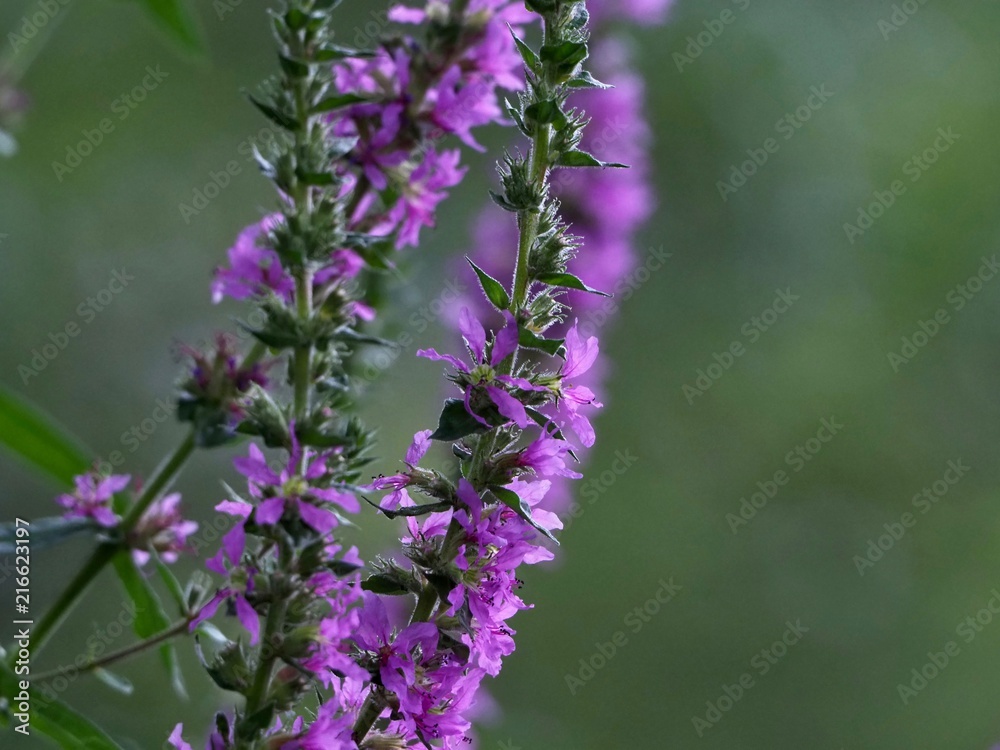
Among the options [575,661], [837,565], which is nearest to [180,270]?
[575,661]

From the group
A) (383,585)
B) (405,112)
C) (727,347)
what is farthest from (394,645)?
(727,347)

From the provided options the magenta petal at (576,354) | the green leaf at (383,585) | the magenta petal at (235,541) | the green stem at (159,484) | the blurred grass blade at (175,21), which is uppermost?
the magenta petal at (576,354)

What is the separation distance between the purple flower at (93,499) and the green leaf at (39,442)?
3 cm

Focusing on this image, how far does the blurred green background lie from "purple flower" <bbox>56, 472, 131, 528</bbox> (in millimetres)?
3406

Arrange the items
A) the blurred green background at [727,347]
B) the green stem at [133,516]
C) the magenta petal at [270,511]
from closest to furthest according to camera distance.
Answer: the magenta petal at [270,511], the green stem at [133,516], the blurred green background at [727,347]

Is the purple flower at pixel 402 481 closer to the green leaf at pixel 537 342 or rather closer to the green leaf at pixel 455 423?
the green leaf at pixel 455 423

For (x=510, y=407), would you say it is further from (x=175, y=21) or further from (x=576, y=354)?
(x=175, y=21)

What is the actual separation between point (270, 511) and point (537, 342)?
349mm

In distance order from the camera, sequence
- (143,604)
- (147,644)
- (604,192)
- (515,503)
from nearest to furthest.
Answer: (515,503)
(147,644)
(143,604)
(604,192)

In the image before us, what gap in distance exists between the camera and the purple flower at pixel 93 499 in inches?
59.2

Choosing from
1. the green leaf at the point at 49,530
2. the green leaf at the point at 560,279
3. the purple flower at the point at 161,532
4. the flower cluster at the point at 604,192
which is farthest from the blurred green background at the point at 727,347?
the green leaf at the point at 560,279

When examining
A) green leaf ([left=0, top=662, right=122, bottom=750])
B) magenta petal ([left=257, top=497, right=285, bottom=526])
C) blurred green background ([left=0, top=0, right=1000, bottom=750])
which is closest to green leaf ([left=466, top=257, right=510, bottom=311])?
magenta petal ([left=257, top=497, right=285, bottom=526])

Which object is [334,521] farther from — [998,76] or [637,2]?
[998,76]

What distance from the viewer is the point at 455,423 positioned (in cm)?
117
